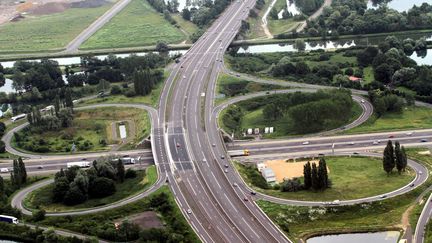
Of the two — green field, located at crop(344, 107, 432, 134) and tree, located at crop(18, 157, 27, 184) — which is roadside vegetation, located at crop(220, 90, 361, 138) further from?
tree, located at crop(18, 157, 27, 184)

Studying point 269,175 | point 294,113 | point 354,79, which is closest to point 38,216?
point 269,175

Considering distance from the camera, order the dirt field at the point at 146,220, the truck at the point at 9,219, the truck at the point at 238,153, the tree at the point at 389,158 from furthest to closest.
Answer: the truck at the point at 238,153 < the tree at the point at 389,158 < the truck at the point at 9,219 < the dirt field at the point at 146,220

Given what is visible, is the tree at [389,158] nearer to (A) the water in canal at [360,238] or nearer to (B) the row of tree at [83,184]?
(A) the water in canal at [360,238]

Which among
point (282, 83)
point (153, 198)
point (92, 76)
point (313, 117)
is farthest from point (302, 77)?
point (153, 198)

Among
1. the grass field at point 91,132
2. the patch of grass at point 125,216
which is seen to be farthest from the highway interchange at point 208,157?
the grass field at point 91,132

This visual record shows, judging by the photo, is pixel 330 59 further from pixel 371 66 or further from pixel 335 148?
pixel 335 148

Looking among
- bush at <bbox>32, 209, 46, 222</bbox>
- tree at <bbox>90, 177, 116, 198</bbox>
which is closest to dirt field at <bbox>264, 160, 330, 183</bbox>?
tree at <bbox>90, 177, 116, 198</bbox>
